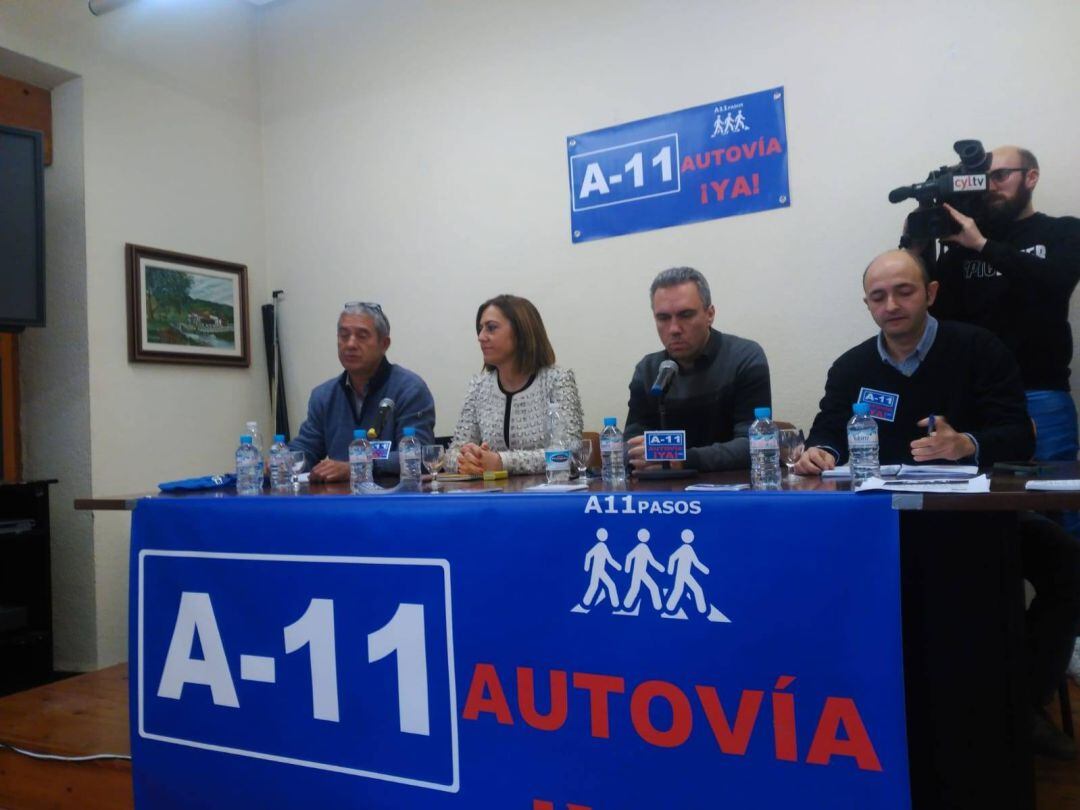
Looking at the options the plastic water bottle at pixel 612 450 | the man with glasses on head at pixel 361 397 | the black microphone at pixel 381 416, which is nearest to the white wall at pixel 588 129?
the man with glasses on head at pixel 361 397

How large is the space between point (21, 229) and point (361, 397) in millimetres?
1565

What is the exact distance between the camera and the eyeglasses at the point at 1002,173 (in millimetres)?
2383

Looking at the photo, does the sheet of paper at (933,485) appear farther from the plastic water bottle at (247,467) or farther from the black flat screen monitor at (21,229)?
the black flat screen monitor at (21,229)

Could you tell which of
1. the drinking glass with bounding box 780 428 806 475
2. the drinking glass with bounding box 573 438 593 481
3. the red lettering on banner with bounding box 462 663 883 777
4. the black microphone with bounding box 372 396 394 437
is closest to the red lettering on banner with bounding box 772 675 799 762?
the red lettering on banner with bounding box 462 663 883 777

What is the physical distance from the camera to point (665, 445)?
1.62 meters

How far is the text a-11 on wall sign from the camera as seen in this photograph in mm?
3016

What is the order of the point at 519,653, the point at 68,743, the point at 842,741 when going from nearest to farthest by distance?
the point at 842,741 → the point at 519,653 → the point at 68,743

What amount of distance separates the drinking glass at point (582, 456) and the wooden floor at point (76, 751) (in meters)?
1.18

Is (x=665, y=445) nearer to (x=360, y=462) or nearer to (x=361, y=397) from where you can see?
(x=360, y=462)

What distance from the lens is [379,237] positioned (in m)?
3.94

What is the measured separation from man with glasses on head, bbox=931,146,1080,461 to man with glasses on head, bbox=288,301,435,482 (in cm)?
166

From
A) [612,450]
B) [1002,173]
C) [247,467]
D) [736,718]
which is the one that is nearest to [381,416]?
[247,467]

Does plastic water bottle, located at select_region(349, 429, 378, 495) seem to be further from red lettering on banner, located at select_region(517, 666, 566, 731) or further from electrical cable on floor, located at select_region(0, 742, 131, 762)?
electrical cable on floor, located at select_region(0, 742, 131, 762)

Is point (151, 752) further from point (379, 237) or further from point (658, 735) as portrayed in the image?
point (379, 237)
